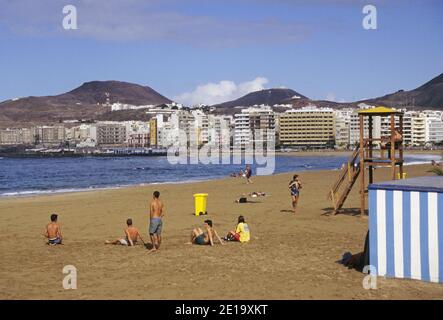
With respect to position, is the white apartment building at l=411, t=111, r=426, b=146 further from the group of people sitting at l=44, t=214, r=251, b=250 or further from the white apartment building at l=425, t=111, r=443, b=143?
the group of people sitting at l=44, t=214, r=251, b=250

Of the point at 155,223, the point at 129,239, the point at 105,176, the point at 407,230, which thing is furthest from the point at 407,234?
the point at 105,176

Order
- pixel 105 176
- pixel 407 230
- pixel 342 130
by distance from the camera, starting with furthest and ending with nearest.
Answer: pixel 342 130, pixel 105 176, pixel 407 230

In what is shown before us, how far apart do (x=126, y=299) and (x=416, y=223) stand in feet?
14.5

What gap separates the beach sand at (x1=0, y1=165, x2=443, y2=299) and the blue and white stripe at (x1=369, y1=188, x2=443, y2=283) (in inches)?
9.8

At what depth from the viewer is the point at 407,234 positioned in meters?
9.02

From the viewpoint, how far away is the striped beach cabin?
8805 millimetres

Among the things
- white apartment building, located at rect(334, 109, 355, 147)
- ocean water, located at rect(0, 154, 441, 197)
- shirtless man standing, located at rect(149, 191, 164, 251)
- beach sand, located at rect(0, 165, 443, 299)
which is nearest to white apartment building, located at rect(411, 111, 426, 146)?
white apartment building, located at rect(334, 109, 355, 147)

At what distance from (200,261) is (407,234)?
12.9 ft

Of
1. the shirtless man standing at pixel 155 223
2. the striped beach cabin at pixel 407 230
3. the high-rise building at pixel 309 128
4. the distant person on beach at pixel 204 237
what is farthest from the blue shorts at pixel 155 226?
the high-rise building at pixel 309 128

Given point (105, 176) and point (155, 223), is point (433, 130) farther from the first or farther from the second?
point (155, 223)

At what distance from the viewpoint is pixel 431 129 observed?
181250 mm

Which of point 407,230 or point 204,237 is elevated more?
point 407,230

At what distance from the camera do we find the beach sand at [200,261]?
28.6 feet
